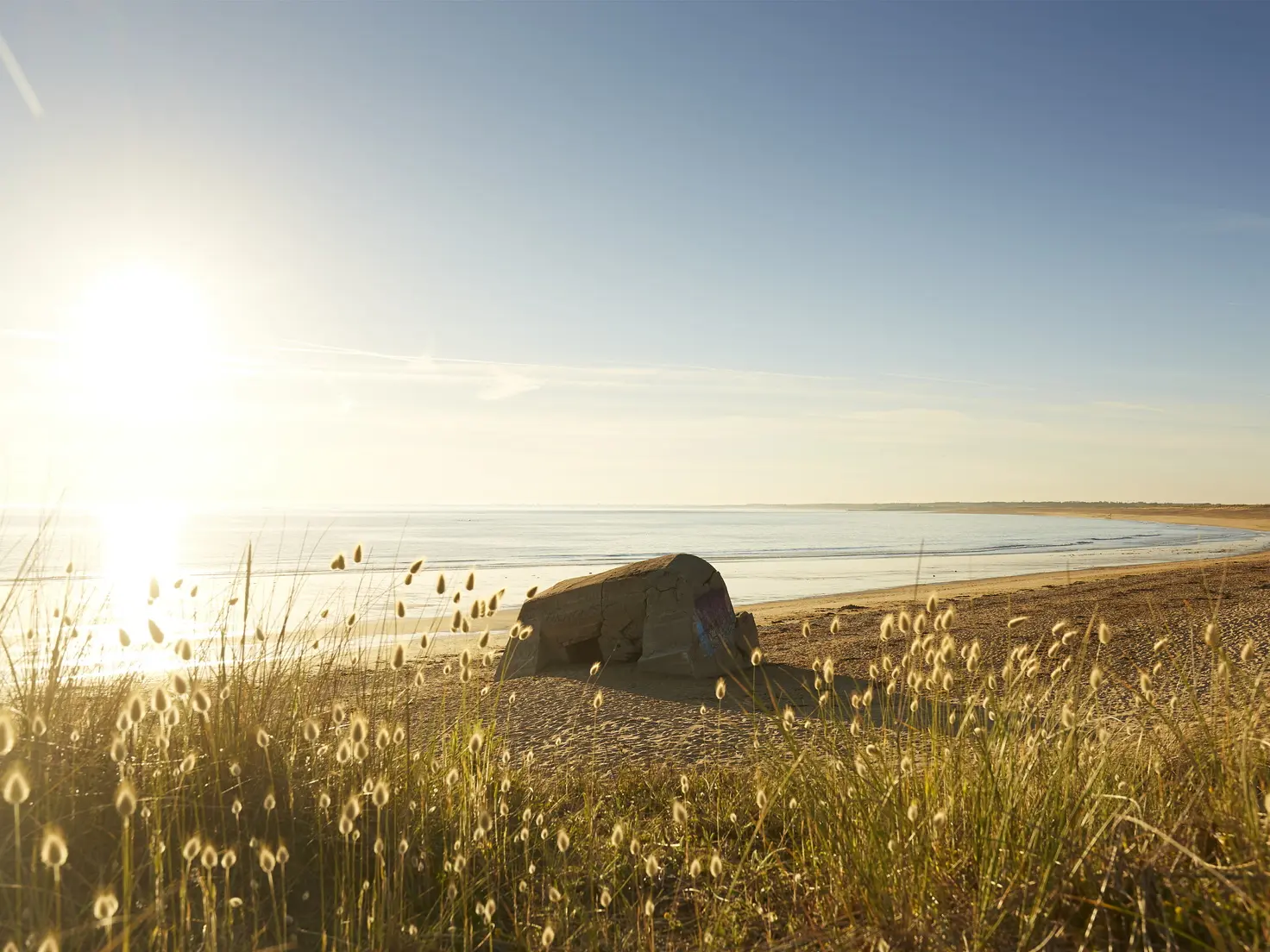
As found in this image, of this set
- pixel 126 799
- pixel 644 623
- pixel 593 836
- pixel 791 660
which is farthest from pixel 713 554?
pixel 126 799

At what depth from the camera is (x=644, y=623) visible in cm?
1005

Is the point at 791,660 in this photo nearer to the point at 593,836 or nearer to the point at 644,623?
the point at 644,623

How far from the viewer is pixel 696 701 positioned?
859 cm

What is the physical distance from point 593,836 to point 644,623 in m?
6.49

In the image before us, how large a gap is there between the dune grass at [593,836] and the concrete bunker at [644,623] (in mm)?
5354

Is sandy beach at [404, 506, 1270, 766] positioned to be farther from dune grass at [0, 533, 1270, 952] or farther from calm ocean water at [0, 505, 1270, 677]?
calm ocean water at [0, 505, 1270, 677]

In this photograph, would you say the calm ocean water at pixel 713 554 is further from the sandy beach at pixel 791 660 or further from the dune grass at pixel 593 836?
the dune grass at pixel 593 836

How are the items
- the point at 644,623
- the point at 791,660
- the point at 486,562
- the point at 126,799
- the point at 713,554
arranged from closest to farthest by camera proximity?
1. the point at 126,799
2. the point at 644,623
3. the point at 791,660
4. the point at 486,562
5. the point at 713,554

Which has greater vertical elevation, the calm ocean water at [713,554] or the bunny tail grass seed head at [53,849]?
the bunny tail grass seed head at [53,849]

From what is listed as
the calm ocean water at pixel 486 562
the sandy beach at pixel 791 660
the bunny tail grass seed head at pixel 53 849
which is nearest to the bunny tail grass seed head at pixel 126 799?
the bunny tail grass seed head at pixel 53 849

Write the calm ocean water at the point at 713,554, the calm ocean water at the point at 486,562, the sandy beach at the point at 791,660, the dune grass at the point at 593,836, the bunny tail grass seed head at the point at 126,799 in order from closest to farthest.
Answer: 1. the bunny tail grass seed head at the point at 126,799
2. the dune grass at the point at 593,836
3. the sandy beach at the point at 791,660
4. the calm ocean water at the point at 486,562
5. the calm ocean water at the point at 713,554

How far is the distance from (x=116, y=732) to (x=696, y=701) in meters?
5.91

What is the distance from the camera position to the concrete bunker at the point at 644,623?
9789 mm

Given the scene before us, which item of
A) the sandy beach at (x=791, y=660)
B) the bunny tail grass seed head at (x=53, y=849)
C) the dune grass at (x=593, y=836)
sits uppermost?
the bunny tail grass seed head at (x=53, y=849)
